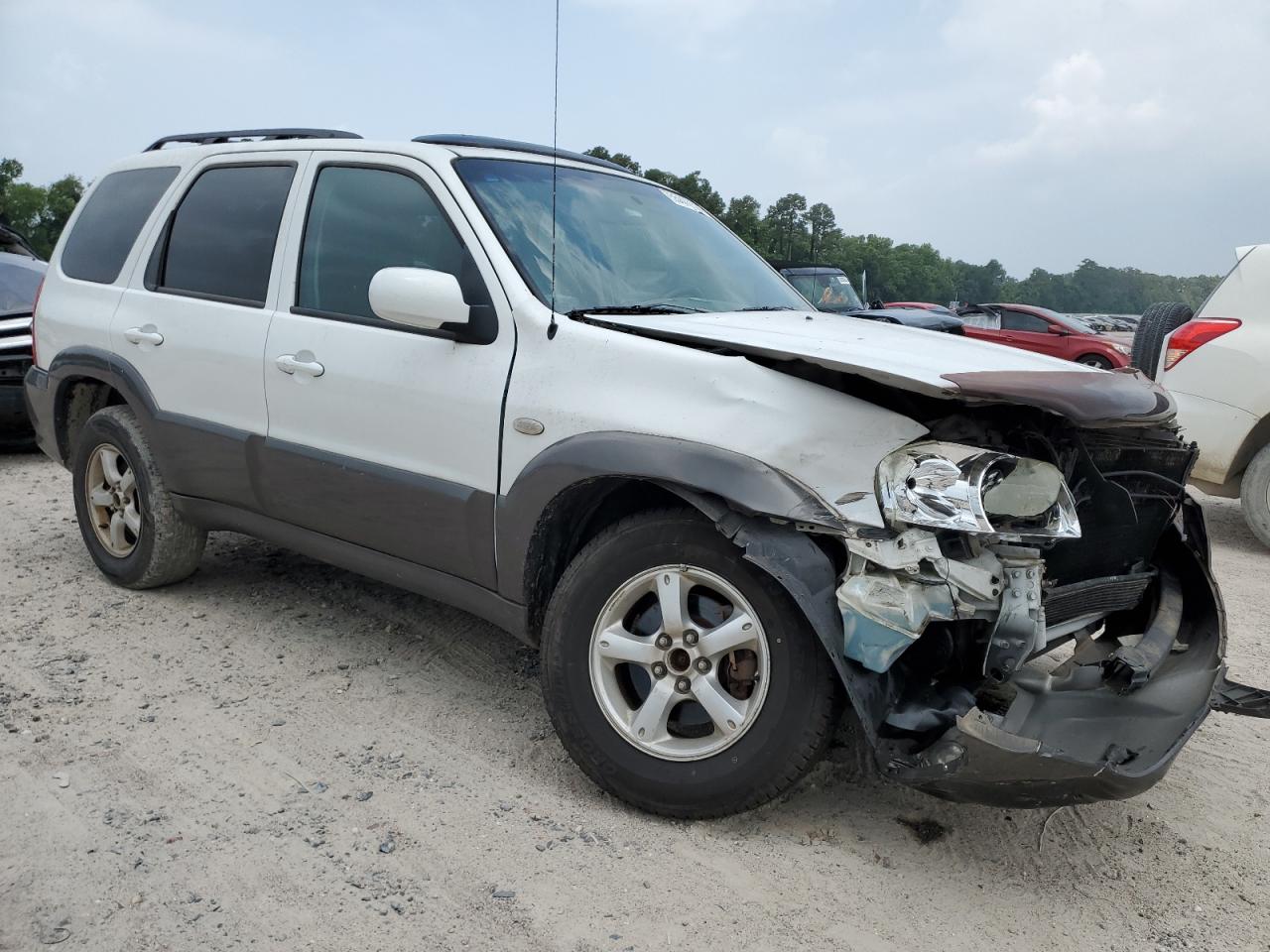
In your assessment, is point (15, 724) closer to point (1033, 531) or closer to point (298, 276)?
point (298, 276)

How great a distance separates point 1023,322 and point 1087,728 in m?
17.9

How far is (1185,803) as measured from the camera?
3.10 m

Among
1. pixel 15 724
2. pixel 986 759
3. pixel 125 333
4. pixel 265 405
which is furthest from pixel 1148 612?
pixel 125 333

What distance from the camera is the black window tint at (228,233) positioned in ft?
12.9

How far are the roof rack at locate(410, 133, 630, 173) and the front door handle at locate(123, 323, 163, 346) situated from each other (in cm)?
143

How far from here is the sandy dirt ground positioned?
243 cm

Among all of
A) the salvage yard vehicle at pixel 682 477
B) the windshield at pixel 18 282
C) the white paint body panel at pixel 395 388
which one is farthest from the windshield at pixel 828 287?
the white paint body panel at pixel 395 388

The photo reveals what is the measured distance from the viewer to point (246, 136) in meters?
4.46

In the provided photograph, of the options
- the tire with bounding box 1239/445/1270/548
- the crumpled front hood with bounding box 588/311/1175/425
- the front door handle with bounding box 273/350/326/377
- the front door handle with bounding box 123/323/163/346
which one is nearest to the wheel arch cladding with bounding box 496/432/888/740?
the crumpled front hood with bounding box 588/311/1175/425

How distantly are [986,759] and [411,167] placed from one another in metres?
2.58

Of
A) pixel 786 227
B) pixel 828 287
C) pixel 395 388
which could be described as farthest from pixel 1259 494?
pixel 786 227

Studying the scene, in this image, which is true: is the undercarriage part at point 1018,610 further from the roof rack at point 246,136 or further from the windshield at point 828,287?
the windshield at point 828,287

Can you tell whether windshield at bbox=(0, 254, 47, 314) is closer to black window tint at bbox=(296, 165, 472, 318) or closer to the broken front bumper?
black window tint at bbox=(296, 165, 472, 318)

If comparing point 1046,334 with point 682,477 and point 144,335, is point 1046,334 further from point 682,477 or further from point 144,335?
point 682,477
